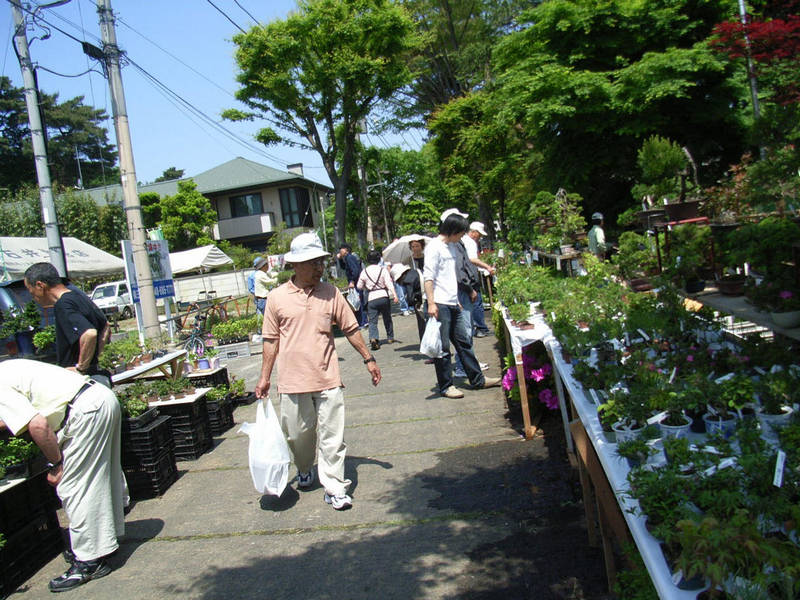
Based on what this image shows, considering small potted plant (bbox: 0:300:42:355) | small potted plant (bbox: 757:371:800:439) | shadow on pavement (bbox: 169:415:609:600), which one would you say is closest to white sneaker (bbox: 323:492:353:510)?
shadow on pavement (bbox: 169:415:609:600)

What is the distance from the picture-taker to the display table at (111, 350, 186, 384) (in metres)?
6.15

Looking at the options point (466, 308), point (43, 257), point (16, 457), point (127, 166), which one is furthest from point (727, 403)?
point (43, 257)

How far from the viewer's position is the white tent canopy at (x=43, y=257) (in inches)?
598

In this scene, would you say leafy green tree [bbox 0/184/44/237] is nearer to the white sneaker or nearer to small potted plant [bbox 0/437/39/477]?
small potted plant [bbox 0/437/39/477]

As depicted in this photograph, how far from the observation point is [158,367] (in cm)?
718

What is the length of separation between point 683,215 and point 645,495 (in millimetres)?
3637

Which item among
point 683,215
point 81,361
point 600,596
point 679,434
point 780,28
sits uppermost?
point 780,28

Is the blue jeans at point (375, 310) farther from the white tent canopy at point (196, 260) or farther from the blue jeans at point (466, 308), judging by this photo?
the white tent canopy at point (196, 260)

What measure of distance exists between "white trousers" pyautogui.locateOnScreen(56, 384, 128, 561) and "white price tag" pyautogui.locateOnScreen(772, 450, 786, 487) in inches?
144

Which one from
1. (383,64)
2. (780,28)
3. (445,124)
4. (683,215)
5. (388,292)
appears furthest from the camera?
(445,124)

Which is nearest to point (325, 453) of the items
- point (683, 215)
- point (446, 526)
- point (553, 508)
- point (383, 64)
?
point (446, 526)

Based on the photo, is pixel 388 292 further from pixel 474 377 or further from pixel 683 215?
pixel 683 215

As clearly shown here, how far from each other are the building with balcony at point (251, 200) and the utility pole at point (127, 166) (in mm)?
32741

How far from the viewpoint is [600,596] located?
290 centimetres
